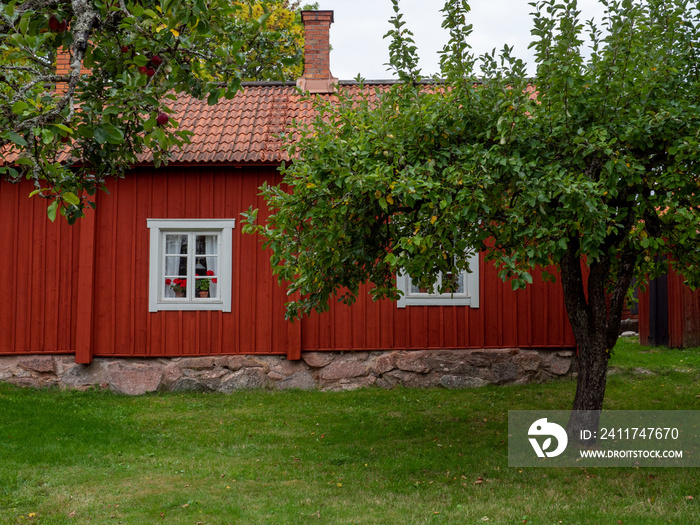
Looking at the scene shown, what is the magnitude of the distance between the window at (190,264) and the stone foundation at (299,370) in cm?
94

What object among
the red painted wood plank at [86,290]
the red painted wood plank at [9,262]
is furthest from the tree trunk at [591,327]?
the red painted wood plank at [9,262]

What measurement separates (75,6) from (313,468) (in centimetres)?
455

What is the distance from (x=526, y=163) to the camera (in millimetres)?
5367

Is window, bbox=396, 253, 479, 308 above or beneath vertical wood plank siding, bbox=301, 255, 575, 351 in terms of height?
above

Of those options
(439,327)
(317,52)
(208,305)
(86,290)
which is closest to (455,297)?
(439,327)

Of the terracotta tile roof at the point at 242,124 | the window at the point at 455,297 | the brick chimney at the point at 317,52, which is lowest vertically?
the window at the point at 455,297

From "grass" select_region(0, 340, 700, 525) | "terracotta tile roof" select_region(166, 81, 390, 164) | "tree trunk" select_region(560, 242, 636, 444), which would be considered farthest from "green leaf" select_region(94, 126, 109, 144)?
"terracotta tile roof" select_region(166, 81, 390, 164)

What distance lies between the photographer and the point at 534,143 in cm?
554

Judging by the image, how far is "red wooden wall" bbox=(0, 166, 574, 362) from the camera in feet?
34.9

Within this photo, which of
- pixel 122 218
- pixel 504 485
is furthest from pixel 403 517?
pixel 122 218

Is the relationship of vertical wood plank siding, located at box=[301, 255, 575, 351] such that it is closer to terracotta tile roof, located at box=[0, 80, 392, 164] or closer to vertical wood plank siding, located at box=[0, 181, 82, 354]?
terracotta tile roof, located at box=[0, 80, 392, 164]

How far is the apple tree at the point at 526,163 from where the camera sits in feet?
17.1

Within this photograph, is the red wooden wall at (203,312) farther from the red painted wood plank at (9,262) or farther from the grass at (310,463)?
the grass at (310,463)

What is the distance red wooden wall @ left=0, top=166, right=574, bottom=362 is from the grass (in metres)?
0.82
